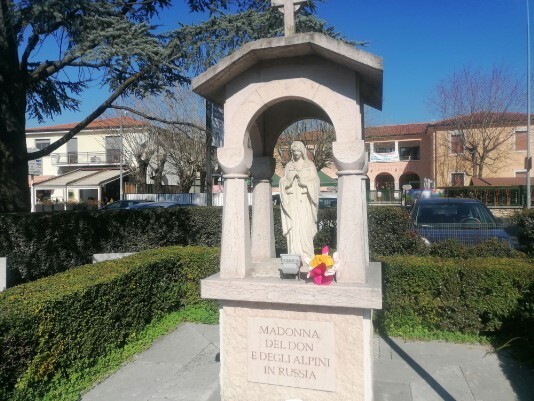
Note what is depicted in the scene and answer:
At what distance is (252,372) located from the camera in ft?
13.1

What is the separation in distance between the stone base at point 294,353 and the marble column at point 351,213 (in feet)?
1.15

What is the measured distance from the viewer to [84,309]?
189 inches

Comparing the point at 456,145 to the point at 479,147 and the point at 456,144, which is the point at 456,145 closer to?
the point at 456,144

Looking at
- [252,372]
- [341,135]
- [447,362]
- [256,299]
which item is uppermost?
[341,135]

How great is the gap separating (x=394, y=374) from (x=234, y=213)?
2.58 meters

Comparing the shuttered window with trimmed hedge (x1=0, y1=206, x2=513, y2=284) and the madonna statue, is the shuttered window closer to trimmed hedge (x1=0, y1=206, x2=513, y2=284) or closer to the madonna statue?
Result: trimmed hedge (x1=0, y1=206, x2=513, y2=284)

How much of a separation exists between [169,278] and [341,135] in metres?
4.19

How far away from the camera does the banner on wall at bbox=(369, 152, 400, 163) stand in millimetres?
40281

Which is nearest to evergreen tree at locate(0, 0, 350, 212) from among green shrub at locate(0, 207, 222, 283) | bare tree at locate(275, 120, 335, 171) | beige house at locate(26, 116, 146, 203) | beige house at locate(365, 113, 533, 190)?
green shrub at locate(0, 207, 222, 283)

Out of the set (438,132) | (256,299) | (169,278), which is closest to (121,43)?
(169,278)

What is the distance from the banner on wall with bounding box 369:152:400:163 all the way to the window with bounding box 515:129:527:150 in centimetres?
1002

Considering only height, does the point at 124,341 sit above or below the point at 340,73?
below

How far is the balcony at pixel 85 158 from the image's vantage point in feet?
127

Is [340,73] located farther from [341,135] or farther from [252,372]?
[252,372]
